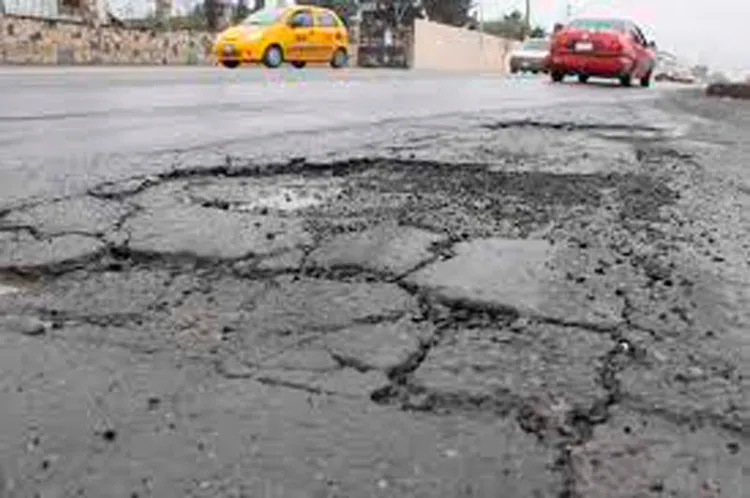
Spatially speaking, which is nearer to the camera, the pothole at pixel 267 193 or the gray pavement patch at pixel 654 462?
the gray pavement patch at pixel 654 462

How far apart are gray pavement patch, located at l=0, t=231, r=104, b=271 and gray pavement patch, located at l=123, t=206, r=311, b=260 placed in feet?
0.60

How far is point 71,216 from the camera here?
13.9 feet

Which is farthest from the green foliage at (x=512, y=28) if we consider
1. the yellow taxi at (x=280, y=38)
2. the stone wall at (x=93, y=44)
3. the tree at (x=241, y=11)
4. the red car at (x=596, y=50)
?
the red car at (x=596, y=50)

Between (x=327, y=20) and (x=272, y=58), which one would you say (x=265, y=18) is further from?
(x=327, y=20)

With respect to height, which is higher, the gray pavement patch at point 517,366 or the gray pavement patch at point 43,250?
the gray pavement patch at point 43,250

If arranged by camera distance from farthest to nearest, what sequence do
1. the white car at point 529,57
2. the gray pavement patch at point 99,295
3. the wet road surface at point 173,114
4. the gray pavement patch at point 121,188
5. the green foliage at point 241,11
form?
the green foliage at point 241,11
the white car at point 529,57
the wet road surface at point 173,114
the gray pavement patch at point 121,188
the gray pavement patch at point 99,295

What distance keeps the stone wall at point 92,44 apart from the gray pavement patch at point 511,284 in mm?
22610

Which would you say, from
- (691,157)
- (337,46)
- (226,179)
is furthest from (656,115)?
(337,46)

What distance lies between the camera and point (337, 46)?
27.0 m

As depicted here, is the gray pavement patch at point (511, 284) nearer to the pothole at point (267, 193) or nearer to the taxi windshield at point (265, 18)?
the pothole at point (267, 193)

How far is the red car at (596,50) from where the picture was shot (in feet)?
64.1

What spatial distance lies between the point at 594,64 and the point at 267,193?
53.1 feet

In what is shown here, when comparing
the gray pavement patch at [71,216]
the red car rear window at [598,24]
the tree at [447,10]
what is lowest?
the gray pavement patch at [71,216]

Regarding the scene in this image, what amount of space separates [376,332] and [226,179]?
2.62 m
